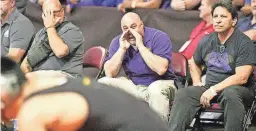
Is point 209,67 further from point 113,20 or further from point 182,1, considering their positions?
point 113,20

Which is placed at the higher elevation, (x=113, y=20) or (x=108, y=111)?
(x=108, y=111)

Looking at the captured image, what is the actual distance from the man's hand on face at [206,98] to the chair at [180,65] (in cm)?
53

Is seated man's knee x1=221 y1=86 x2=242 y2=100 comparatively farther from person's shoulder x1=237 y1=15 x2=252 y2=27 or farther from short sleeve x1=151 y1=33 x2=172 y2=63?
person's shoulder x1=237 y1=15 x2=252 y2=27

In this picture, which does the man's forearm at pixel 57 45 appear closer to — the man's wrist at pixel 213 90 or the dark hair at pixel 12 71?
the man's wrist at pixel 213 90

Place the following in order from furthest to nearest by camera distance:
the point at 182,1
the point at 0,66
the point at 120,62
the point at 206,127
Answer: the point at 182,1 → the point at 206,127 → the point at 120,62 → the point at 0,66

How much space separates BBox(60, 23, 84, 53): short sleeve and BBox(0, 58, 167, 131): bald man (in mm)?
2756

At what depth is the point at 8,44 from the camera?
5.99m

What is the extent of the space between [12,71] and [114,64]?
279 cm

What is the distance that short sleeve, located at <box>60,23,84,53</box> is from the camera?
18.3 ft

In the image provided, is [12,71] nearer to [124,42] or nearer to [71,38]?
[124,42]

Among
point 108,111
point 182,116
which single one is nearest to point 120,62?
point 182,116

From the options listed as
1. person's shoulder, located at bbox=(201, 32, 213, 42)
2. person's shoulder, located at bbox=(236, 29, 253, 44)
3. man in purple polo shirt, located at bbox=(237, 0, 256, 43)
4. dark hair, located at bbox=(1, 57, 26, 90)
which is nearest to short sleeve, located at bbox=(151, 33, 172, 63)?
person's shoulder, located at bbox=(201, 32, 213, 42)

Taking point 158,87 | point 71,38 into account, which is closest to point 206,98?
point 158,87

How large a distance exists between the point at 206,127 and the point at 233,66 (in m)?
0.82
